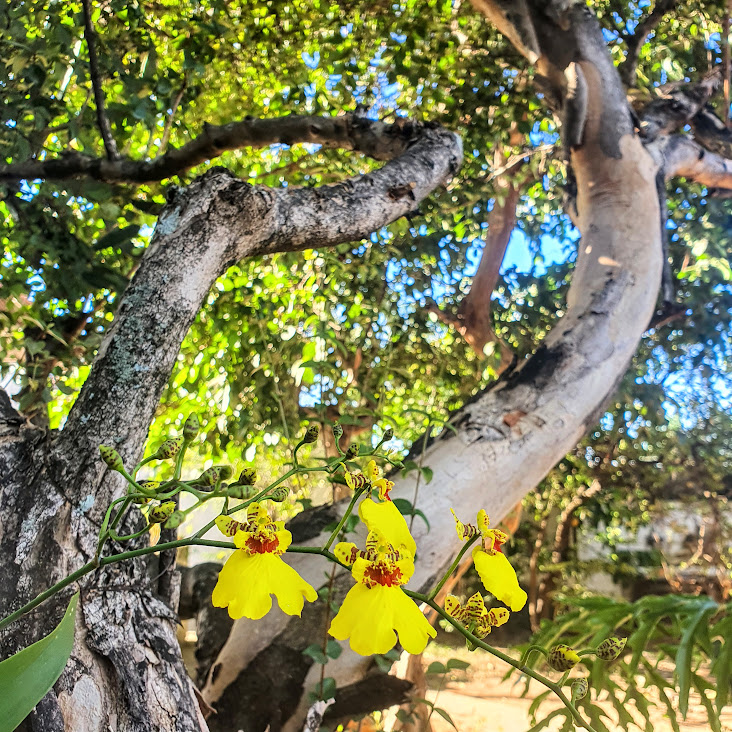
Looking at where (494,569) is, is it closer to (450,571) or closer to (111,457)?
(450,571)

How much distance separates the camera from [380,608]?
299 millimetres

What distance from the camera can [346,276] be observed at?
1.62 meters

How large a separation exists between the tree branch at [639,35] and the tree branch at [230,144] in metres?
0.79

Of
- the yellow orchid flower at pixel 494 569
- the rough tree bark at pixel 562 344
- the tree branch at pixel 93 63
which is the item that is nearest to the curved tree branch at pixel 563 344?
the rough tree bark at pixel 562 344

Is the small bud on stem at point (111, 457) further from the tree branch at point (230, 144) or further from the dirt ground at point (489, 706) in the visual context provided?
the dirt ground at point (489, 706)

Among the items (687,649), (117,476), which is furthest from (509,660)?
(687,649)

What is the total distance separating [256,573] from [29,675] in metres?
0.11

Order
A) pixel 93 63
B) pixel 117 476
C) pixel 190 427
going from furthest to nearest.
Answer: pixel 93 63
pixel 117 476
pixel 190 427

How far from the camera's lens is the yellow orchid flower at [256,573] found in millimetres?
302

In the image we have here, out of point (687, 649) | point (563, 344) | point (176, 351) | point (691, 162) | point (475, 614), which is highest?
point (691, 162)

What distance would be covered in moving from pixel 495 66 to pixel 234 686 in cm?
161

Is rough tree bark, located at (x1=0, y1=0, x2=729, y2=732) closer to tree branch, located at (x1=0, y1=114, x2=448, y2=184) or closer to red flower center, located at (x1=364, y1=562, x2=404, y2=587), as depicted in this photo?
tree branch, located at (x1=0, y1=114, x2=448, y2=184)

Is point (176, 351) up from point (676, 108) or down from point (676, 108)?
down

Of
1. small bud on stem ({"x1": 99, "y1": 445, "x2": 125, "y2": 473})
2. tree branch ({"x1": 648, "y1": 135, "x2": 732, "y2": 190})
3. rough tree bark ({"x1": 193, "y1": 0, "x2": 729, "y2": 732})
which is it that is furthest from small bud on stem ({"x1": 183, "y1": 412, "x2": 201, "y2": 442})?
tree branch ({"x1": 648, "y1": 135, "x2": 732, "y2": 190})
